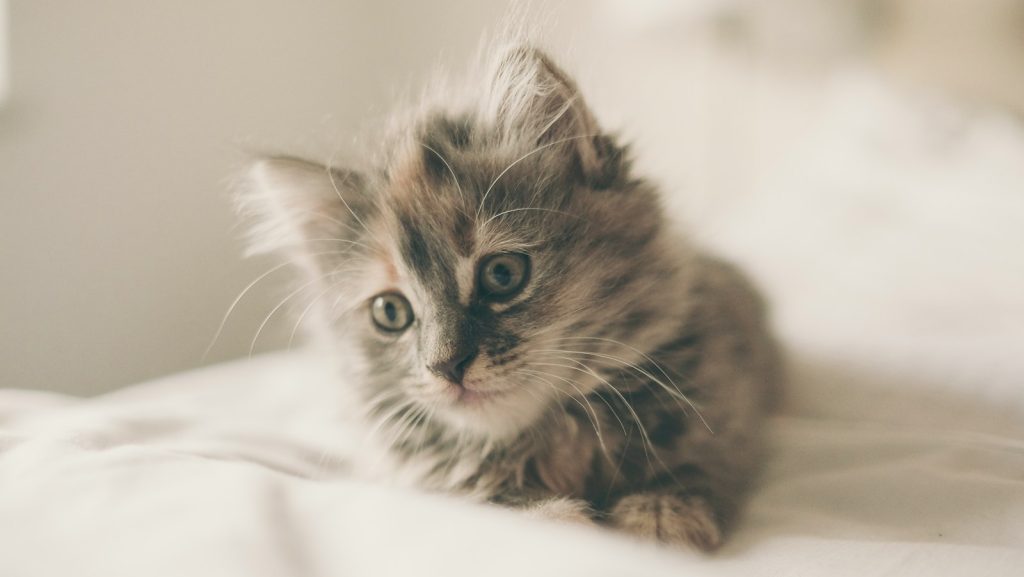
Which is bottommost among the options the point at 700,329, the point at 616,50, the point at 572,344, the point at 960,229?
the point at 572,344

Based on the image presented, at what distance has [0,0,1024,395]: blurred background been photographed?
1.38 metres

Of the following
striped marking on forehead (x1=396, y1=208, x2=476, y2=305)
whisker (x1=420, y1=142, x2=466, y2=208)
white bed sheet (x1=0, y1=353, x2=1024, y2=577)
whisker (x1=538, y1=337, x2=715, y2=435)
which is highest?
whisker (x1=420, y1=142, x2=466, y2=208)

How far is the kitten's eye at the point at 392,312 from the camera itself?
112cm

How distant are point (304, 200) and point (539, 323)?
493 millimetres

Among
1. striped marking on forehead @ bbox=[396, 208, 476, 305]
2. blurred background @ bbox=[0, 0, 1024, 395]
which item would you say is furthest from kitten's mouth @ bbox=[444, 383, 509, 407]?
blurred background @ bbox=[0, 0, 1024, 395]

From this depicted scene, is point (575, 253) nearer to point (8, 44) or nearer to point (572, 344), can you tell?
point (572, 344)

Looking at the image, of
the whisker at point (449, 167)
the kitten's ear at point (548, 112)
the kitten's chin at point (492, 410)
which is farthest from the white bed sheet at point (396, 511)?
the kitten's ear at point (548, 112)

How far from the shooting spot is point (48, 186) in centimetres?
190

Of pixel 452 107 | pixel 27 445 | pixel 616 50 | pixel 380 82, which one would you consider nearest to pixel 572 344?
pixel 452 107

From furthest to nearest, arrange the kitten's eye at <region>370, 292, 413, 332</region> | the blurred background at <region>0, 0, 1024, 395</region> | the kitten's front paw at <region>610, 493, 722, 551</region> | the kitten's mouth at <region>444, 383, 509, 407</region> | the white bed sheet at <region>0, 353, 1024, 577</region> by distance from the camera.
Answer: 1. the blurred background at <region>0, 0, 1024, 395</region>
2. the kitten's eye at <region>370, 292, 413, 332</region>
3. the kitten's mouth at <region>444, 383, 509, 407</region>
4. the kitten's front paw at <region>610, 493, 722, 551</region>
5. the white bed sheet at <region>0, 353, 1024, 577</region>

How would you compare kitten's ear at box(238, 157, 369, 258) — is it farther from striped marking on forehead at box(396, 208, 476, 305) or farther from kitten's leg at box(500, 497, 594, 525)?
kitten's leg at box(500, 497, 594, 525)

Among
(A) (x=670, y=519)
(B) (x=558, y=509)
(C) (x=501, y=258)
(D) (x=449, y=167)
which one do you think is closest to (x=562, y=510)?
(B) (x=558, y=509)

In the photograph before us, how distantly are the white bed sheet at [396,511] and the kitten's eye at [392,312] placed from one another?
26 centimetres

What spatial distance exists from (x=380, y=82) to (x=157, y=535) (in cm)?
217
